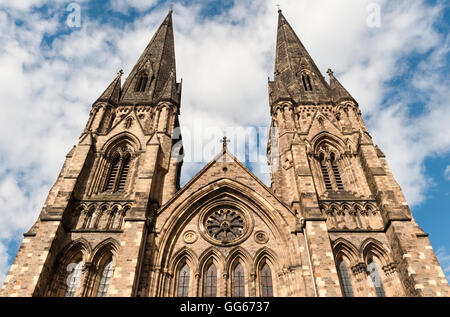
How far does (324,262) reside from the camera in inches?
527

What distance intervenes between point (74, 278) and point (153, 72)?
17362 millimetres

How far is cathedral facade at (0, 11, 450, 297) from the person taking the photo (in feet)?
44.7

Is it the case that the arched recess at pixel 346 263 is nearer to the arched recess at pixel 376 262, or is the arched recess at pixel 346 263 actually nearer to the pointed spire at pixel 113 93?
the arched recess at pixel 376 262

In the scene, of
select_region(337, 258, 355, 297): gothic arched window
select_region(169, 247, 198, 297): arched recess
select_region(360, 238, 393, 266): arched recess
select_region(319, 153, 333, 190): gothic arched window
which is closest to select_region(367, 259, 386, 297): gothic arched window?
select_region(360, 238, 393, 266): arched recess

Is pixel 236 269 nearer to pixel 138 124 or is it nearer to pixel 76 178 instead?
pixel 76 178

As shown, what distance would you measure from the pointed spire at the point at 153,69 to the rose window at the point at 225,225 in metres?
10.6

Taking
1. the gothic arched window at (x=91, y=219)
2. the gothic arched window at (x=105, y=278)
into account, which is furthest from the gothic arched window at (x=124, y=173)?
the gothic arched window at (x=105, y=278)

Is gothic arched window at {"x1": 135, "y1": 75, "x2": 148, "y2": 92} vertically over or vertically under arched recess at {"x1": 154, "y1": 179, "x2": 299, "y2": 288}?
over

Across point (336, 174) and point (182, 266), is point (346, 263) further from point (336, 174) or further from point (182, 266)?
point (182, 266)

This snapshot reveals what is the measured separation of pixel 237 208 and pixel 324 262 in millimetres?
5290

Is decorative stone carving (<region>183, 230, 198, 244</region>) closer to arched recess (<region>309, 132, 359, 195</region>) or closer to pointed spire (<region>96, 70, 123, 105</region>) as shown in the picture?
arched recess (<region>309, 132, 359, 195</region>)

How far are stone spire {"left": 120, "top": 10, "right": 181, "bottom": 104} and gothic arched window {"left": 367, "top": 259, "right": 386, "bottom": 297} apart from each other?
16.7 metres

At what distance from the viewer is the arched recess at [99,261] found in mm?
13914
